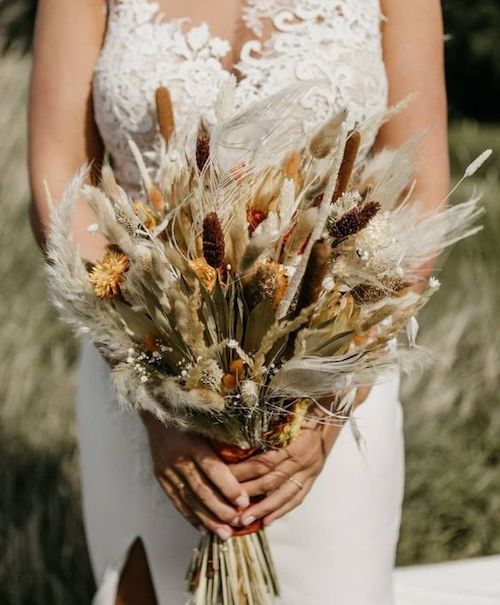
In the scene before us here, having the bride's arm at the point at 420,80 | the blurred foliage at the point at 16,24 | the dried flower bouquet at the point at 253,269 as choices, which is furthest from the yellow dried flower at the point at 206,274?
the blurred foliage at the point at 16,24

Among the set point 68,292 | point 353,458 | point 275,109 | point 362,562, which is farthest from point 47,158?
point 362,562

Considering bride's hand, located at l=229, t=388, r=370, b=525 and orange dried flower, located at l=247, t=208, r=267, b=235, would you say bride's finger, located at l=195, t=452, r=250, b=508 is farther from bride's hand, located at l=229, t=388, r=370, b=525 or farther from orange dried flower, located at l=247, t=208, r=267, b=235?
orange dried flower, located at l=247, t=208, r=267, b=235

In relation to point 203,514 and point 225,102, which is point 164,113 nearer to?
point 225,102

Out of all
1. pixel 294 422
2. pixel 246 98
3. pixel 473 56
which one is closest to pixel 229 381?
pixel 294 422

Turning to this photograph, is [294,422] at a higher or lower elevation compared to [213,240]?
lower

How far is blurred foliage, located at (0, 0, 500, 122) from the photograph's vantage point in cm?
986

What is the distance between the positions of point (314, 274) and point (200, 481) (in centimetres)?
52

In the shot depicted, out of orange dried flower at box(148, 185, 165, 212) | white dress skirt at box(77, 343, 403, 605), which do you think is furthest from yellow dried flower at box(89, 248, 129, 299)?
white dress skirt at box(77, 343, 403, 605)

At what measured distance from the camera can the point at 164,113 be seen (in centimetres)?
181

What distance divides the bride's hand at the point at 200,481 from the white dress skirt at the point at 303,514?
304 millimetres

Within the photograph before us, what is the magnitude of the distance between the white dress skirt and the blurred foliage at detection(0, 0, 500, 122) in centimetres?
766

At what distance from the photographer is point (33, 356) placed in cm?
418

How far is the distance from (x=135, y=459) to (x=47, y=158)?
2.35 feet

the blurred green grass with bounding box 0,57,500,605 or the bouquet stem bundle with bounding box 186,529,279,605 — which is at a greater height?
the blurred green grass with bounding box 0,57,500,605
